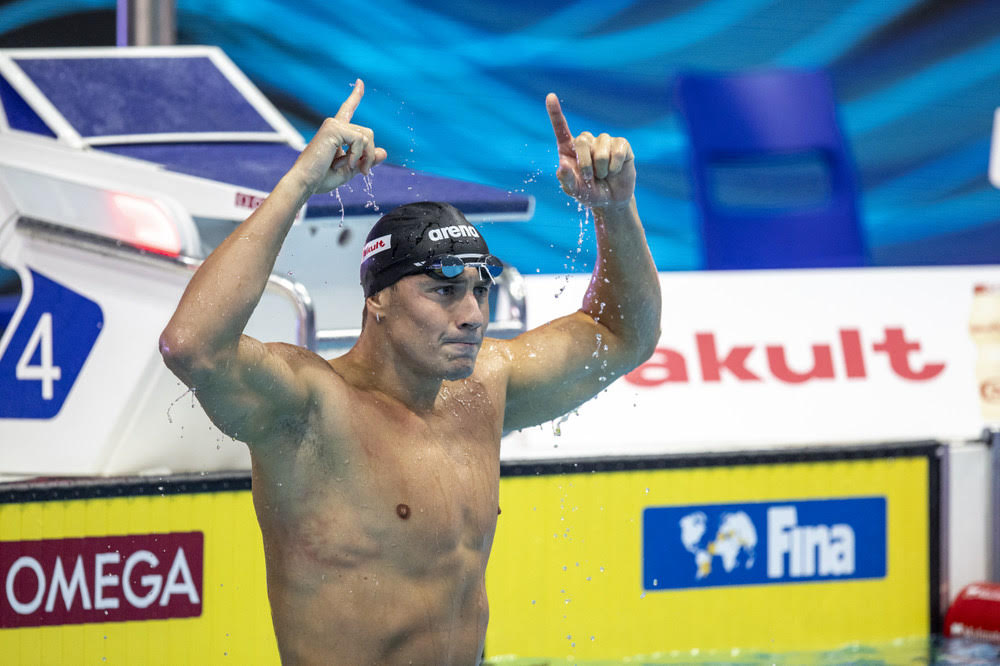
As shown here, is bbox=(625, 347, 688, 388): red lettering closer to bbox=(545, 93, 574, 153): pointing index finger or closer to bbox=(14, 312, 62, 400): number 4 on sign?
bbox=(14, 312, 62, 400): number 4 on sign

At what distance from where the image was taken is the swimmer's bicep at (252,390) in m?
2.00

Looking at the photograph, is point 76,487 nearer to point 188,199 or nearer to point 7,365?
point 7,365

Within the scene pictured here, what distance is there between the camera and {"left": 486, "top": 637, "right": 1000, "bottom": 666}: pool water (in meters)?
4.30

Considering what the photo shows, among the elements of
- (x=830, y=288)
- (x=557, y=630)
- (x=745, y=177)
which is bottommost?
(x=557, y=630)

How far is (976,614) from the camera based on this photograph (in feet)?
14.9

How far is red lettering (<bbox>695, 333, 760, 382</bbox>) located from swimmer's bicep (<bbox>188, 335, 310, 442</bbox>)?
2759 mm

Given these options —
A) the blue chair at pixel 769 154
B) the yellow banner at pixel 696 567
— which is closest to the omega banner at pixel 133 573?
Answer: the yellow banner at pixel 696 567

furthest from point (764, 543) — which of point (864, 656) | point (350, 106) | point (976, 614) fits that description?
point (350, 106)

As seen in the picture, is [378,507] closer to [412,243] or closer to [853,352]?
[412,243]

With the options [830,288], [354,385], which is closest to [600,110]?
[830,288]

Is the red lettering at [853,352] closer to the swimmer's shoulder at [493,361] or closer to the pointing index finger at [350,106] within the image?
the swimmer's shoulder at [493,361]

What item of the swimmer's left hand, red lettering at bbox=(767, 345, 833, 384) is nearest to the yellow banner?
red lettering at bbox=(767, 345, 833, 384)

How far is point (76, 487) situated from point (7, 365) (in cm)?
47

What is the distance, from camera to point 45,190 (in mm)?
3834
